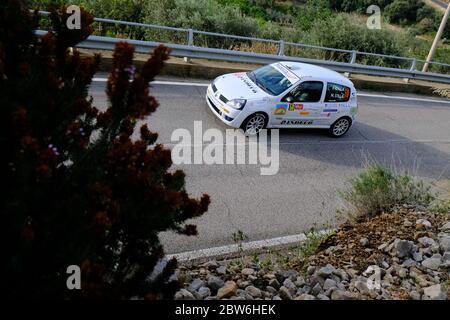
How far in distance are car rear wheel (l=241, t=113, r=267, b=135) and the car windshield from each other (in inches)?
25.8

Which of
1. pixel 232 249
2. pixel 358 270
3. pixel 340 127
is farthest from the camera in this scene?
pixel 340 127

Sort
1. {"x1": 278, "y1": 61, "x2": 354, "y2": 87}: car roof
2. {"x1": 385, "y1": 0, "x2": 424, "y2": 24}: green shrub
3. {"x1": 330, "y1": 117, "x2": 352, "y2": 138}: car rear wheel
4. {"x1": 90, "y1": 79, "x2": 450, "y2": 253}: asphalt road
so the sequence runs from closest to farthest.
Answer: {"x1": 90, "y1": 79, "x2": 450, "y2": 253}: asphalt road < {"x1": 278, "y1": 61, "x2": 354, "y2": 87}: car roof < {"x1": 330, "y1": 117, "x2": 352, "y2": 138}: car rear wheel < {"x1": 385, "y1": 0, "x2": 424, "y2": 24}: green shrub

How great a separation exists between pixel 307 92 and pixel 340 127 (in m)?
1.57

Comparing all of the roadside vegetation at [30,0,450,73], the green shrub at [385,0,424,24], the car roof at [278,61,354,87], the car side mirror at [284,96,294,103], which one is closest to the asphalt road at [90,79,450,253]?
the car side mirror at [284,96,294,103]

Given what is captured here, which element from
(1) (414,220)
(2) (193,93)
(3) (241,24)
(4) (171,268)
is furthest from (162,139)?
(3) (241,24)

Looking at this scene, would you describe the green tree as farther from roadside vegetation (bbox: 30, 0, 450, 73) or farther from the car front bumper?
roadside vegetation (bbox: 30, 0, 450, 73)

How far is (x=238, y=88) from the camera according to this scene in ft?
36.3

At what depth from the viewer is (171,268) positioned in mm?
3807

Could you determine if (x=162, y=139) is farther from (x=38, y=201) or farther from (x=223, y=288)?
(x=38, y=201)

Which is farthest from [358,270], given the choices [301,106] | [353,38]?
[353,38]

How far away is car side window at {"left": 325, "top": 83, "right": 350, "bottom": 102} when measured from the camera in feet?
37.9

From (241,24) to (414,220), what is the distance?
42.7 ft

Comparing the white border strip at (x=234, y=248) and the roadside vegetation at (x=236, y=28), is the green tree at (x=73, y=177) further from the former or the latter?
the roadside vegetation at (x=236, y=28)

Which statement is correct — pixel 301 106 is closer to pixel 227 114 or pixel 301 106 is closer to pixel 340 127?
pixel 340 127
